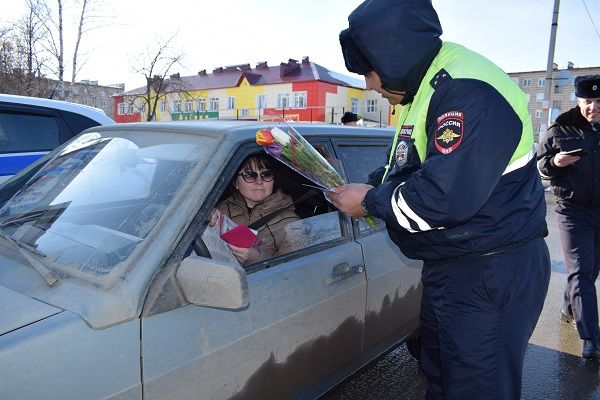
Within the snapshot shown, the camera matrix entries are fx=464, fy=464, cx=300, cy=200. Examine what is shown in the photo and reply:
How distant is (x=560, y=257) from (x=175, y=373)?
5809 millimetres

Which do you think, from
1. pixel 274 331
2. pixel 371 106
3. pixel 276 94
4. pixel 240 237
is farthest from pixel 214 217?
pixel 371 106

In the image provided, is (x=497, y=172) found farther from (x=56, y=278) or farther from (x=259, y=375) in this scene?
(x=56, y=278)

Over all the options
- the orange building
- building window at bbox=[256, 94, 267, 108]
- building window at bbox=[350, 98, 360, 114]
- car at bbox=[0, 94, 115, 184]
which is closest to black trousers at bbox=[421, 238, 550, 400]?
car at bbox=[0, 94, 115, 184]

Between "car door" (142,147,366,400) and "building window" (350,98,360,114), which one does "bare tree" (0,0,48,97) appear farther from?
"building window" (350,98,360,114)

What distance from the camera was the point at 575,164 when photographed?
138 inches

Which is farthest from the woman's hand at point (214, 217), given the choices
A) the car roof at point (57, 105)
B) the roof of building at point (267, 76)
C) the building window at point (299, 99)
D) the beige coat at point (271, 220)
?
the building window at point (299, 99)

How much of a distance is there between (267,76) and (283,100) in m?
4.24

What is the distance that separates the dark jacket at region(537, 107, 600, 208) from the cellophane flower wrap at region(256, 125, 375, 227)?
2406 millimetres

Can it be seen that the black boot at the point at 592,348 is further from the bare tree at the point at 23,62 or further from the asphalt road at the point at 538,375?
the bare tree at the point at 23,62

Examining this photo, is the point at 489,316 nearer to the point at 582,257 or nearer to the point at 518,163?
the point at 518,163

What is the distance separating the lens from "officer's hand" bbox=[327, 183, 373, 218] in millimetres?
1769

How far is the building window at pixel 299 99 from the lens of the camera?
47.5 metres

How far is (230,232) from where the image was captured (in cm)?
209

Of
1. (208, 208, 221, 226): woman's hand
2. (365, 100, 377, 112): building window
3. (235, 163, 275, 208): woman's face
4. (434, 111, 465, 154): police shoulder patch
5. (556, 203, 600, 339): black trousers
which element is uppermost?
(365, 100, 377, 112): building window
